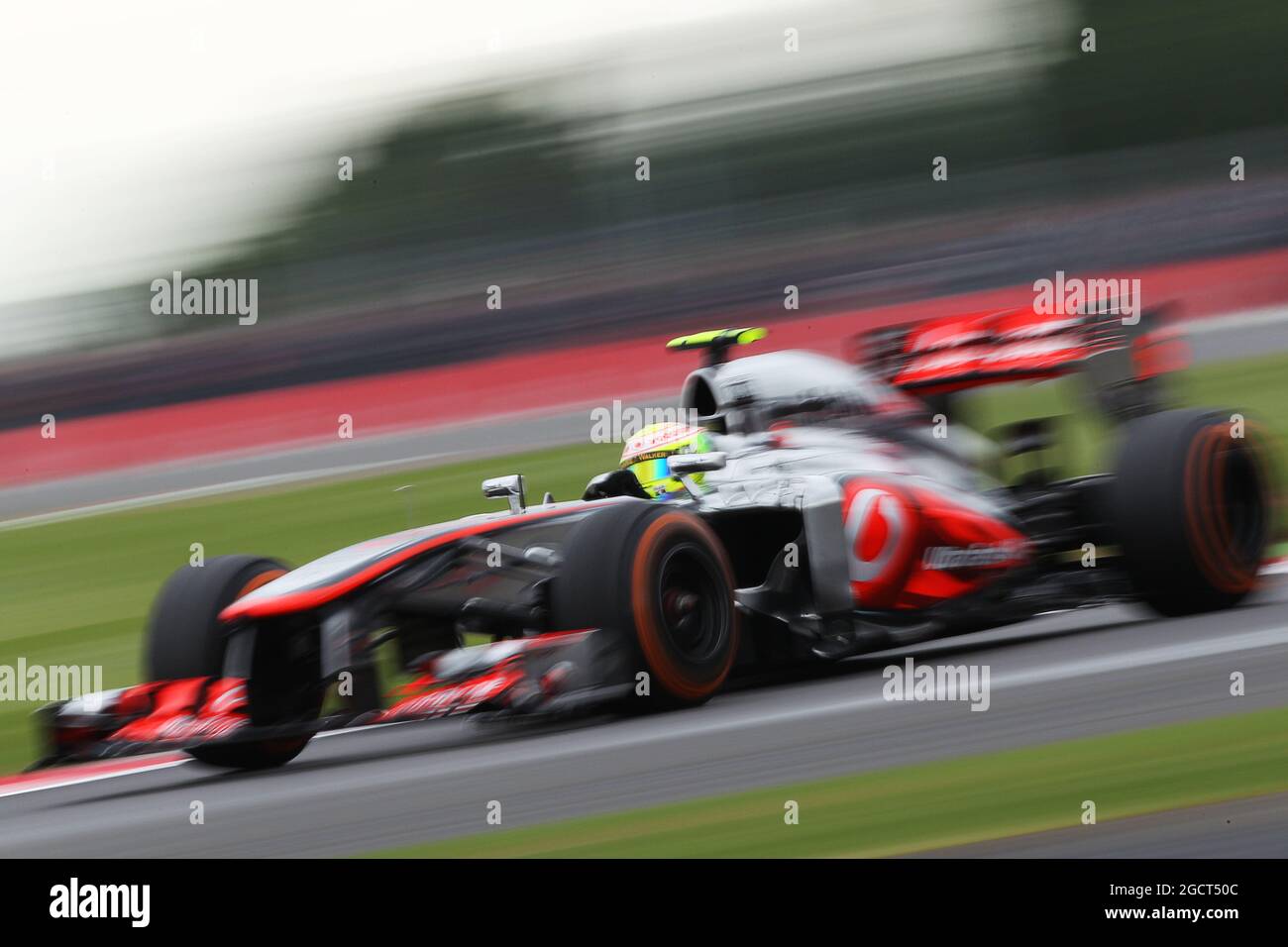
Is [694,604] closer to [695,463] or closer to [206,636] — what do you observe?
[695,463]

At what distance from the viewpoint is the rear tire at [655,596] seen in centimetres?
609

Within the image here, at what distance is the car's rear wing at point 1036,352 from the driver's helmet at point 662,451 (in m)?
1.50

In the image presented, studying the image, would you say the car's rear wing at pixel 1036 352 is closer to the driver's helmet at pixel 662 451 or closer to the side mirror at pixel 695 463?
the driver's helmet at pixel 662 451

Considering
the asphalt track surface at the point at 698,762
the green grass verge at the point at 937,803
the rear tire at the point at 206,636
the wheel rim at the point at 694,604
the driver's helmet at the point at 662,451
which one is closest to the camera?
the green grass verge at the point at 937,803

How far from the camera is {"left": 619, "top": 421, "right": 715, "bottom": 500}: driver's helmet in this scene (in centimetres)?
734

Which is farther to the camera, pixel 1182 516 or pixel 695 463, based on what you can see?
pixel 1182 516

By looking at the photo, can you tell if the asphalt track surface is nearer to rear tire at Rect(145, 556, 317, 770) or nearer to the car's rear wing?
rear tire at Rect(145, 556, 317, 770)

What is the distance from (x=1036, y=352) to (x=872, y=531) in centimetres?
161

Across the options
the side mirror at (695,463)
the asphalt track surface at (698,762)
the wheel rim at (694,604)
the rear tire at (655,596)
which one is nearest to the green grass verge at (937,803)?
the asphalt track surface at (698,762)

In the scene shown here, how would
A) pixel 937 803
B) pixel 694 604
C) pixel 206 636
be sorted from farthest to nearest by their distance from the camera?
pixel 206 636
pixel 694 604
pixel 937 803

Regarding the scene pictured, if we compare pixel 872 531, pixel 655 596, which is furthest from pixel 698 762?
pixel 872 531

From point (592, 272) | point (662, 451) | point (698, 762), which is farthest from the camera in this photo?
point (592, 272)

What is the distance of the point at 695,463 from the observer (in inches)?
282
